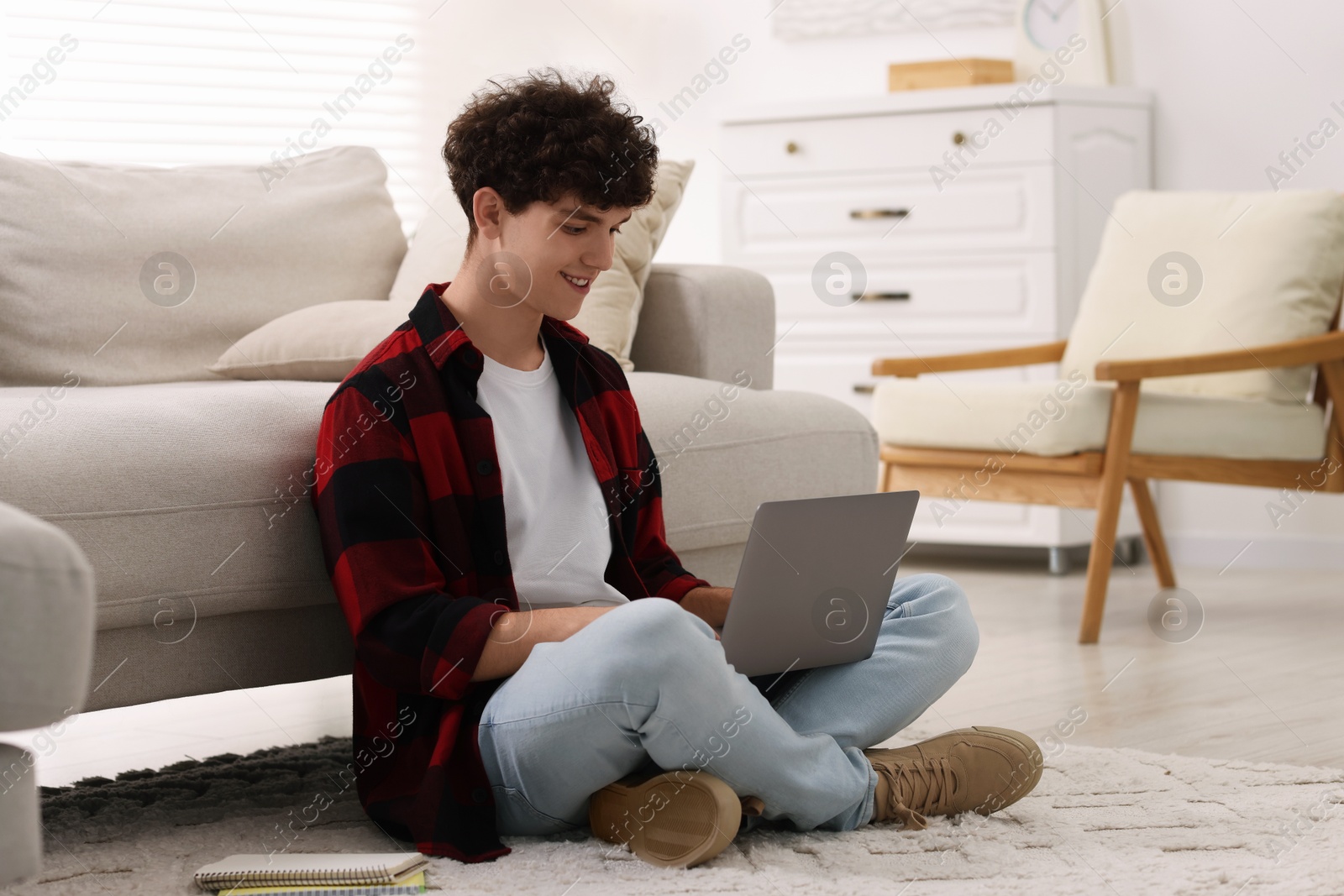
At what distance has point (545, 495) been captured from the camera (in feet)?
4.98

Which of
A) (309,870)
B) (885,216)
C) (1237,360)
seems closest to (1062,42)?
(885,216)

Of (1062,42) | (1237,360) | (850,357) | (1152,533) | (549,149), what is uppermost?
(1062,42)

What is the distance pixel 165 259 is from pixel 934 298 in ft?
6.66

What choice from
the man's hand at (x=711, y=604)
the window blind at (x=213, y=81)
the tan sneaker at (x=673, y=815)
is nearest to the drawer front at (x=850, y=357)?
→ the window blind at (x=213, y=81)

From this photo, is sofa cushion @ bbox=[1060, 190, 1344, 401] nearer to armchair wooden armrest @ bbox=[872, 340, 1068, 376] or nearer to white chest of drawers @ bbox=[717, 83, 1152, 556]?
armchair wooden armrest @ bbox=[872, 340, 1068, 376]

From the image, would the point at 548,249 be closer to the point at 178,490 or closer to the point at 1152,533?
the point at 178,490

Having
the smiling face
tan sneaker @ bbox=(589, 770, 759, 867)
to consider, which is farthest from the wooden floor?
the smiling face

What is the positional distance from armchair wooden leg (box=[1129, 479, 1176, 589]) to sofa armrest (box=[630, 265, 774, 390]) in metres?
1.10

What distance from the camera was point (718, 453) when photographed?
6.56ft

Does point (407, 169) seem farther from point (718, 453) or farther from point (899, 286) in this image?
point (718, 453)

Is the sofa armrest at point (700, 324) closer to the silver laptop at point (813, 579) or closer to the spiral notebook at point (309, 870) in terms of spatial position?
the silver laptop at point (813, 579)

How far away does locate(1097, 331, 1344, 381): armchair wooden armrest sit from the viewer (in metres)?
2.65

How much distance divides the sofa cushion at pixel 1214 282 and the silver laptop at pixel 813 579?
1673 millimetres

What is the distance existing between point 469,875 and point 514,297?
22.5 inches
